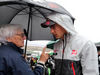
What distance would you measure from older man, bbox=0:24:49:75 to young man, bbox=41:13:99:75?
368 millimetres

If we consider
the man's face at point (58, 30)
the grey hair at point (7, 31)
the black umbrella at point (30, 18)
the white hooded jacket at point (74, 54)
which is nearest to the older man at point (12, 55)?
the grey hair at point (7, 31)

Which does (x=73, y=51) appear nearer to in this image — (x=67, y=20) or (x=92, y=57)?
(x=92, y=57)

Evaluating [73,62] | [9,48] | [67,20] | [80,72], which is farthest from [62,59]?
[9,48]

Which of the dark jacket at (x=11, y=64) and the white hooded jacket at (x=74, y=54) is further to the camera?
the white hooded jacket at (x=74, y=54)

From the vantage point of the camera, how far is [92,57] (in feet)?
5.54

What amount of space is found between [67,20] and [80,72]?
858 millimetres

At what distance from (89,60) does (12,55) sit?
109 centimetres

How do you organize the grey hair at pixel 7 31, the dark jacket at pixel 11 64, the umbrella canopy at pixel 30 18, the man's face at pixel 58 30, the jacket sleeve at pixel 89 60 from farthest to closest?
the umbrella canopy at pixel 30 18 → the man's face at pixel 58 30 → the grey hair at pixel 7 31 → the jacket sleeve at pixel 89 60 → the dark jacket at pixel 11 64

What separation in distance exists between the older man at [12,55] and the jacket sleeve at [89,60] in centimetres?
67

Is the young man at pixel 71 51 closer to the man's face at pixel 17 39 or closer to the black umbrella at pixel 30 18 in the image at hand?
the man's face at pixel 17 39

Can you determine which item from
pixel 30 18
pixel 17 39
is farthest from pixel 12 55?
pixel 30 18

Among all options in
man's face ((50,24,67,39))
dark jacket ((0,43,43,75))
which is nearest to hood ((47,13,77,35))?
man's face ((50,24,67,39))

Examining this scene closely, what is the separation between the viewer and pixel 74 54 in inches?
69.9

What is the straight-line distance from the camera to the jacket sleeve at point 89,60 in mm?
1655
